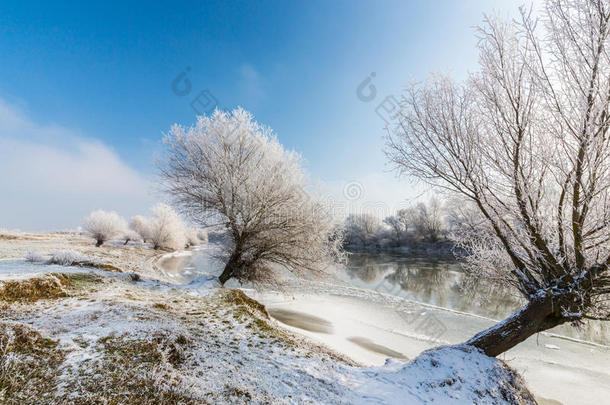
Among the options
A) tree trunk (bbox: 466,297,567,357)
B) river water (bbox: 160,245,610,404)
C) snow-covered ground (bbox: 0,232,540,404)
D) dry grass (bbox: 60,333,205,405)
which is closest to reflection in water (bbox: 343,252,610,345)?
river water (bbox: 160,245,610,404)

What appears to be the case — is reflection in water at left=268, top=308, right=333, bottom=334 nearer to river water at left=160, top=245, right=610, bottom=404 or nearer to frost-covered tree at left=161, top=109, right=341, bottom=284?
river water at left=160, top=245, right=610, bottom=404

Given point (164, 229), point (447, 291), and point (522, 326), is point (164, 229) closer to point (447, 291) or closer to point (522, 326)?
point (447, 291)

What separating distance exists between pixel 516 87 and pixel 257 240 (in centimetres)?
1002

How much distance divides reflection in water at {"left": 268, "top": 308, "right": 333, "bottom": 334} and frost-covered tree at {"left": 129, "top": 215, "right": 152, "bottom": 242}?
121 ft

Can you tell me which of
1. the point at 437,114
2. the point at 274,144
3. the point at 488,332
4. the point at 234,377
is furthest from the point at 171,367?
the point at 274,144

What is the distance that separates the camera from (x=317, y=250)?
37.1 ft

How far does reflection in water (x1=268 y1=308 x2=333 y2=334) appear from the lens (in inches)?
402

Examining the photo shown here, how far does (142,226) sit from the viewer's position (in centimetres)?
4525

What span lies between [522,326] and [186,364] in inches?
274

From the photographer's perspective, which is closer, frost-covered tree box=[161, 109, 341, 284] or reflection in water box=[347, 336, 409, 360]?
reflection in water box=[347, 336, 409, 360]

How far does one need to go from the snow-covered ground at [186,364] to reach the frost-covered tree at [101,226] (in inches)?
1389

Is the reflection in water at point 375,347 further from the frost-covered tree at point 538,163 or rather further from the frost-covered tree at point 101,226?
the frost-covered tree at point 101,226

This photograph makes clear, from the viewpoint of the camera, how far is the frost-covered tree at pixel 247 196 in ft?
35.8

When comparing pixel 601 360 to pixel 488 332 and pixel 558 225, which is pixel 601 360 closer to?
pixel 488 332
